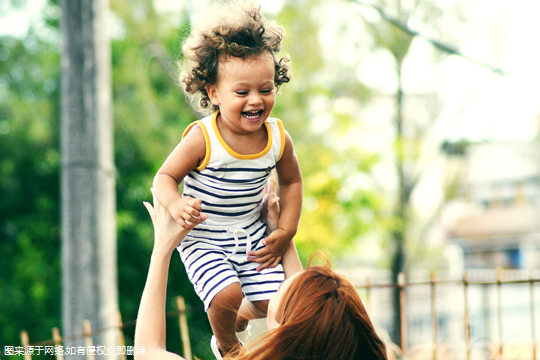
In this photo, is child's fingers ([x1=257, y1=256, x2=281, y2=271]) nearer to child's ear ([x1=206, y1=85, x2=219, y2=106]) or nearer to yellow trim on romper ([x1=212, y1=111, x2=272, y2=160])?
yellow trim on romper ([x1=212, y1=111, x2=272, y2=160])

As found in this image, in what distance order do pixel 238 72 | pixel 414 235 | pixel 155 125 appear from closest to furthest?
pixel 238 72
pixel 155 125
pixel 414 235

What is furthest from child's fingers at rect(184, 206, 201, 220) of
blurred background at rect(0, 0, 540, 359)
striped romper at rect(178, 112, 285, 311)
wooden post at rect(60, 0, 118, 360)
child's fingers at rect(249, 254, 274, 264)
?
blurred background at rect(0, 0, 540, 359)

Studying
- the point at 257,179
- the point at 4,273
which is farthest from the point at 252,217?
the point at 4,273

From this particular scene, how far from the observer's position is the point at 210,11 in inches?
58.1

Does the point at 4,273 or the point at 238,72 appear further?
the point at 4,273

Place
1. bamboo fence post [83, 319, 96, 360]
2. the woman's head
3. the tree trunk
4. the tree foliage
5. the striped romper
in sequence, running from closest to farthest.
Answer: the woman's head
the striped romper
bamboo fence post [83, 319, 96, 360]
the tree foliage
the tree trunk

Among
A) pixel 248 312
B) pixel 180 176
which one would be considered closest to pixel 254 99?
pixel 180 176

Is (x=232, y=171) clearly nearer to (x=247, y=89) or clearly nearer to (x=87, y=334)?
(x=247, y=89)

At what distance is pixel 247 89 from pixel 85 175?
5.21 ft

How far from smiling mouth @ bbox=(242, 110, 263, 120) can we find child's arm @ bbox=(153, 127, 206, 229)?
130mm

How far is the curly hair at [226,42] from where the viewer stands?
4.49 ft

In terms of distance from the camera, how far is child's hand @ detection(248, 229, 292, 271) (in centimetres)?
147

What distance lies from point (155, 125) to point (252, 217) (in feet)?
22.4

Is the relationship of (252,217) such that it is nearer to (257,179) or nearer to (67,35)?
(257,179)
